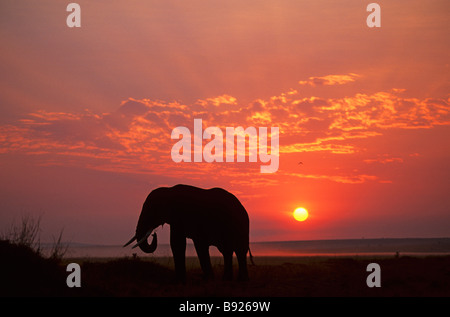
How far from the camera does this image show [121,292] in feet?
61.4

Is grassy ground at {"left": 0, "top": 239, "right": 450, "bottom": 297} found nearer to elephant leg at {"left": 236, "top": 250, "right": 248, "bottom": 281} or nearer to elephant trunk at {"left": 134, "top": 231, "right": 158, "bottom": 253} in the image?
elephant leg at {"left": 236, "top": 250, "right": 248, "bottom": 281}

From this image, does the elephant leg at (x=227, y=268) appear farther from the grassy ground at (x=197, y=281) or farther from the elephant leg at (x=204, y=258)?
the elephant leg at (x=204, y=258)

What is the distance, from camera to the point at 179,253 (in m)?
21.1

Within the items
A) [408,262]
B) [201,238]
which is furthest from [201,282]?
[408,262]

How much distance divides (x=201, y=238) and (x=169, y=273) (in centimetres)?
221

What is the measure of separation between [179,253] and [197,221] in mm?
1550

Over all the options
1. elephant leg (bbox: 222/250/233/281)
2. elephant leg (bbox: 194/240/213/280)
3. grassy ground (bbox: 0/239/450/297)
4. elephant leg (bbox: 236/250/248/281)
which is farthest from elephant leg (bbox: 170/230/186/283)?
elephant leg (bbox: 236/250/248/281)

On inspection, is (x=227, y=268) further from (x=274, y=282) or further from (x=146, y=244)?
(x=146, y=244)

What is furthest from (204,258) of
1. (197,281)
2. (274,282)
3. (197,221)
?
(274,282)

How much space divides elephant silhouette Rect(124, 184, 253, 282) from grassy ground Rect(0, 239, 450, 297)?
1135mm

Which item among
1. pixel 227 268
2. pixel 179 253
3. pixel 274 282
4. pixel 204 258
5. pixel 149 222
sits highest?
pixel 149 222
